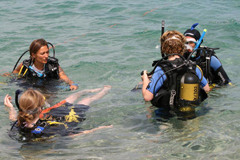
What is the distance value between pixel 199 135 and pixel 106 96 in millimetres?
2206

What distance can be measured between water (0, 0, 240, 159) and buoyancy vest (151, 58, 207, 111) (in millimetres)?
403

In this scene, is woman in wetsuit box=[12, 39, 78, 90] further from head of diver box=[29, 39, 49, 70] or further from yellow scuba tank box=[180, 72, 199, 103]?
yellow scuba tank box=[180, 72, 199, 103]

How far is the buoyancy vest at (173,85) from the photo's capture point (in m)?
3.89

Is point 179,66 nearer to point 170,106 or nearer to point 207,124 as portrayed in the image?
point 170,106

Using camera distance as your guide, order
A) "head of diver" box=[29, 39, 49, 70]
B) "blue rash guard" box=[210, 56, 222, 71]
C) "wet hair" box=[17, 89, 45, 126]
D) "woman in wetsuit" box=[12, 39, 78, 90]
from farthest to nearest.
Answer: "woman in wetsuit" box=[12, 39, 78, 90]
"head of diver" box=[29, 39, 49, 70]
"blue rash guard" box=[210, 56, 222, 71]
"wet hair" box=[17, 89, 45, 126]

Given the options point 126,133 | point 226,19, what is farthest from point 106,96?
point 226,19

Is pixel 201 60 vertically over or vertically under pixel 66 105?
over

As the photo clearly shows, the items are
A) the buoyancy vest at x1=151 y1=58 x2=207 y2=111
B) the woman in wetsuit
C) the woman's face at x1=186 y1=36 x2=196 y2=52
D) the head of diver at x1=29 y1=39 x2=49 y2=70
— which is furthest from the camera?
the woman in wetsuit

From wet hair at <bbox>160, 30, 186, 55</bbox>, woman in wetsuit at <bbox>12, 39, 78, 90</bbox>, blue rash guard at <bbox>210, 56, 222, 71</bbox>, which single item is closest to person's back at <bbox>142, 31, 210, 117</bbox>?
wet hair at <bbox>160, 30, 186, 55</bbox>

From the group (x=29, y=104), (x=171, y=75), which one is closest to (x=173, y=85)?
(x=171, y=75)

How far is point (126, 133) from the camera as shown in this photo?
14.0 ft

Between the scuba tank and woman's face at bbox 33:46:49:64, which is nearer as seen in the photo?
the scuba tank

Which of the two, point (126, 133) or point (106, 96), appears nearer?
point (126, 133)

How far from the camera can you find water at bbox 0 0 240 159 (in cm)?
384
